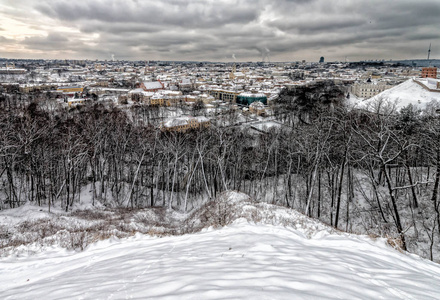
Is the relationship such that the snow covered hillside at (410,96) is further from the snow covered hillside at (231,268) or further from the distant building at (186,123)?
the snow covered hillside at (231,268)

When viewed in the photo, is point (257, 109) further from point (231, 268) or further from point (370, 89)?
point (231, 268)

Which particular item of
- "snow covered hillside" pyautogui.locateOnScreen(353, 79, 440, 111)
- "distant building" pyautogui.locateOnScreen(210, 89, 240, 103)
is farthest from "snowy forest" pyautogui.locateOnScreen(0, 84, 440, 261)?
"distant building" pyautogui.locateOnScreen(210, 89, 240, 103)

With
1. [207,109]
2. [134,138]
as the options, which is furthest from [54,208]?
[207,109]

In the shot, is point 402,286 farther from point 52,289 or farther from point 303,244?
point 52,289

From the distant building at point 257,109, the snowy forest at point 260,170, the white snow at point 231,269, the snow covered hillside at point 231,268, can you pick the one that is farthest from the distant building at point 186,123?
the white snow at point 231,269

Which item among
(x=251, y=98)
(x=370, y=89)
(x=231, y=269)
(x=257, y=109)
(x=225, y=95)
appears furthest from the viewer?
→ (x=225, y=95)

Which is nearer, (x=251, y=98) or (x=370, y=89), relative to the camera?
(x=251, y=98)

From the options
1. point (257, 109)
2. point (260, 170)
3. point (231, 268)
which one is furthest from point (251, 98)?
point (231, 268)
